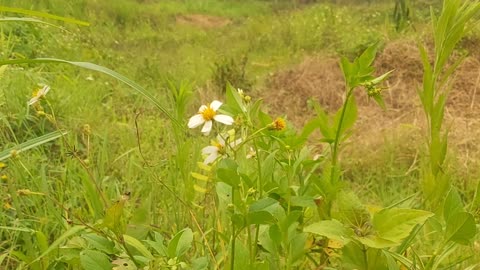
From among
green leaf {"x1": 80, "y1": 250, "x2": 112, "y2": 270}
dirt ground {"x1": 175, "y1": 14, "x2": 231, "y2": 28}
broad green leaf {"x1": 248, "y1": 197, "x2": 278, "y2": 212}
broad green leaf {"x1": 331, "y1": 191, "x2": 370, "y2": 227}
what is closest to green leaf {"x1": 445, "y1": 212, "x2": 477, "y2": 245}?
broad green leaf {"x1": 331, "y1": 191, "x2": 370, "y2": 227}

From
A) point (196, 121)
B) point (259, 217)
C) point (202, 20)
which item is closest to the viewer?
point (259, 217)

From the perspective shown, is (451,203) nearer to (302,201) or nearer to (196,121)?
(302,201)

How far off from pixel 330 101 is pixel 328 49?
1.39m

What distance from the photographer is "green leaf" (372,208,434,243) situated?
78cm

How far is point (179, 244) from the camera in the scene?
815 millimetres

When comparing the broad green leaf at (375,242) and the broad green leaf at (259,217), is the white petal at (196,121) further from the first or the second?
the broad green leaf at (375,242)

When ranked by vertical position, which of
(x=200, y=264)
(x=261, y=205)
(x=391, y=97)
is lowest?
(x=391, y=97)

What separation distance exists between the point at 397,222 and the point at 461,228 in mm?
87

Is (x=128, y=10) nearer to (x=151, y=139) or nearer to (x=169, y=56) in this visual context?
(x=169, y=56)

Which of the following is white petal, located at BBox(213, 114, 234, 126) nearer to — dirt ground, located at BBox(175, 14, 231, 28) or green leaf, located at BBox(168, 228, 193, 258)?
green leaf, located at BBox(168, 228, 193, 258)

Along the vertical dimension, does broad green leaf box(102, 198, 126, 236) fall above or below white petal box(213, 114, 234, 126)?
below

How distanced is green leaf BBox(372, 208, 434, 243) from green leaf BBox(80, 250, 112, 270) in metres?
0.38

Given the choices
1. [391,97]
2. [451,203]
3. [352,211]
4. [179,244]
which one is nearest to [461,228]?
[451,203]

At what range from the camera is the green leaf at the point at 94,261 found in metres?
0.82
